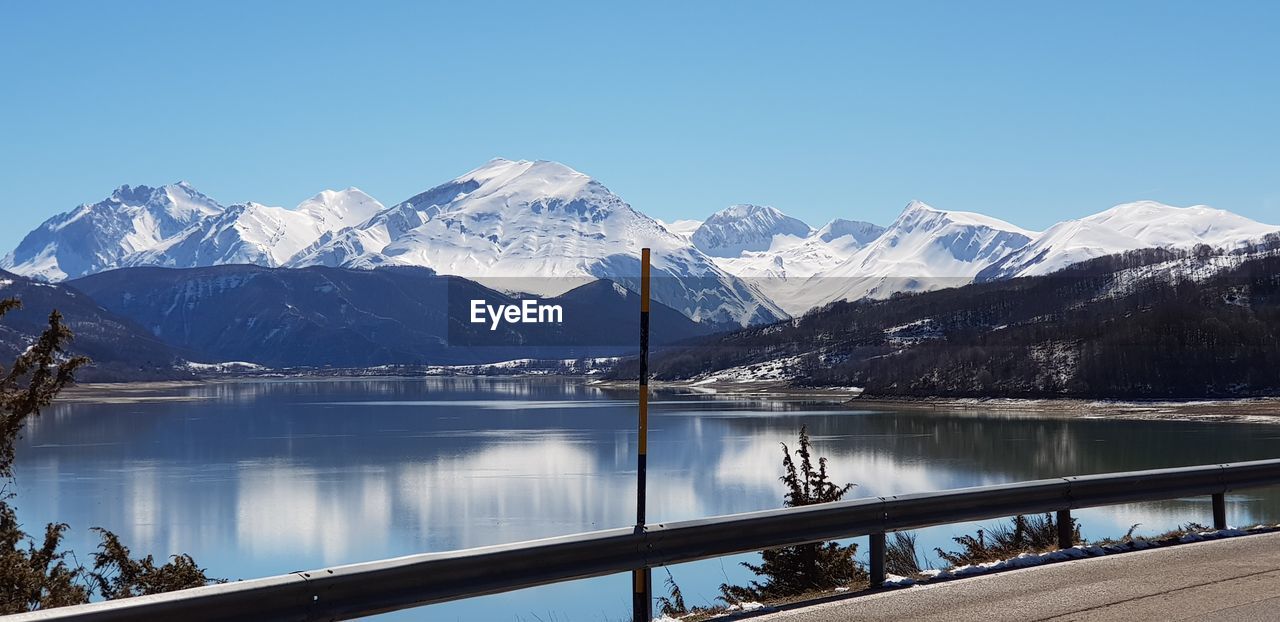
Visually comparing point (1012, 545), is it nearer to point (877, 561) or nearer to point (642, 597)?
point (877, 561)

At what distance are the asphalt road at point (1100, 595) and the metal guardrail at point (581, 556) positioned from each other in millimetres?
957

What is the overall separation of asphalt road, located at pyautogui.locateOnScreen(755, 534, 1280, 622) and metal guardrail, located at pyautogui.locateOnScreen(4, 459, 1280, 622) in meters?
0.96

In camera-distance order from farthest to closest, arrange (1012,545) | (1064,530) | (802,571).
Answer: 1. (802,571)
2. (1012,545)
3. (1064,530)

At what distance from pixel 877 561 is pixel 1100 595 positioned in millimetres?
2446

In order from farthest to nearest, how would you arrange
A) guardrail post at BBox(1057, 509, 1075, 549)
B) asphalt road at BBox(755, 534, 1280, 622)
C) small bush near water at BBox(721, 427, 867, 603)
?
guardrail post at BBox(1057, 509, 1075, 549)
small bush near water at BBox(721, 427, 867, 603)
asphalt road at BBox(755, 534, 1280, 622)

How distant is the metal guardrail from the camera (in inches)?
386

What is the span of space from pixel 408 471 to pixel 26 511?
25100mm

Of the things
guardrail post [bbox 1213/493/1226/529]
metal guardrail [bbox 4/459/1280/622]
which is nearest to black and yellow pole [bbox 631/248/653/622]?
metal guardrail [bbox 4/459/1280/622]

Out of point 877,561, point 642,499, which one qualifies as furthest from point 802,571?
point 642,499

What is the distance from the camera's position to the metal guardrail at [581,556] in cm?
980

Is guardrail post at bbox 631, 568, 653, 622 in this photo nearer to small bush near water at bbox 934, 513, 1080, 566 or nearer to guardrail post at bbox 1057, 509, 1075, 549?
small bush near water at bbox 934, 513, 1080, 566

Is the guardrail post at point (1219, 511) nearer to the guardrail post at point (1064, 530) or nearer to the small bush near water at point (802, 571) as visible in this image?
the guardrail post at point (1064, 530)

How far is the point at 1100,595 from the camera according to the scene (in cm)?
1309

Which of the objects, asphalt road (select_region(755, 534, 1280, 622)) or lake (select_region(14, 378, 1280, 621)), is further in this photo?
lake (select_region(14, 378, 1280, 621))
